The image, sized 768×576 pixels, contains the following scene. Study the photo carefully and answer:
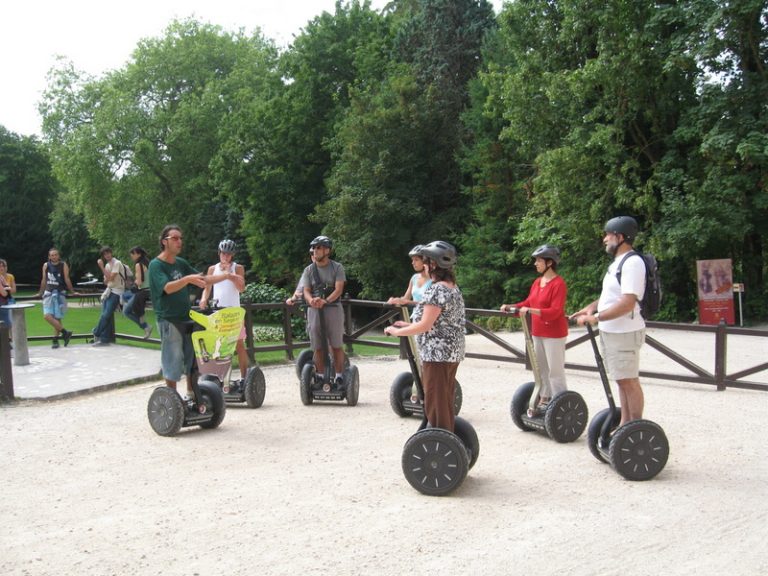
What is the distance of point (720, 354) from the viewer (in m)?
10.1

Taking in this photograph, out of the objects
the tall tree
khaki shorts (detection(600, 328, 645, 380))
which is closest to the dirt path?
khaki shorts (detection(600, 328, 645, 380))

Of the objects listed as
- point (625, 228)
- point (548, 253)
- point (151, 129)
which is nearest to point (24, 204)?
point (151, 129)

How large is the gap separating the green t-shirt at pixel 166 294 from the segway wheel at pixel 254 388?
169 cm

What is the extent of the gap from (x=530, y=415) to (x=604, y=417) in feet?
4.02

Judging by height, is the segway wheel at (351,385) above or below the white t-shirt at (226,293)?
below

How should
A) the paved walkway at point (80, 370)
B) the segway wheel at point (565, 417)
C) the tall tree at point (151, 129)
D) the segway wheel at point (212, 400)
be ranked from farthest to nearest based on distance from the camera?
1. the tall tree at point (151, 129)
2. the paved walkway at point (80, 370)
3. the segway wheel at point (212, 400)
4. the segway wheel at point (565, 417)

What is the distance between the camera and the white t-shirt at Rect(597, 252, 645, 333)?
5.71 m

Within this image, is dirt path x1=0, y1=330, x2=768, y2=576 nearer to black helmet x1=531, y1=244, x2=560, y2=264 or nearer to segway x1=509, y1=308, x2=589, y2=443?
segway x1=509, y1=308, x2=589, y2=443

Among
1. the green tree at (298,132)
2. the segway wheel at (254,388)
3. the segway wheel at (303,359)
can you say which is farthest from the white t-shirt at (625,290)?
the green tree at (298,132)

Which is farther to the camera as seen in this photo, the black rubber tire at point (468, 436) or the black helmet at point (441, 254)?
the black rubber tire at point (468, 436)

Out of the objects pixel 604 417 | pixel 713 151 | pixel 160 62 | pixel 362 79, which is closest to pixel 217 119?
pixel 160 62

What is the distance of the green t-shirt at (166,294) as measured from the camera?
749 cm

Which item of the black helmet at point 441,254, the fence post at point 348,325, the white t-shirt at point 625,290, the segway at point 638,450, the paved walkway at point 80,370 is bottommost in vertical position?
the segway at point 638,450

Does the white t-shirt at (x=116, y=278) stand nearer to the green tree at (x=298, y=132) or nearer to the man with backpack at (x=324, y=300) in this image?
the man with backpack at (x=324, y=300)
